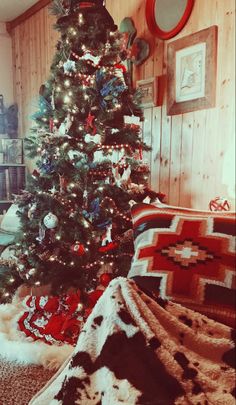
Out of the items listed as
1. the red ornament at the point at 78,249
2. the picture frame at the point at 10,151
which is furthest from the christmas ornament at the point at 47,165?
the picture frame at the point at 10,151

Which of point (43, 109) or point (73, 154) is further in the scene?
point (43, 109)

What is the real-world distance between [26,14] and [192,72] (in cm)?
229

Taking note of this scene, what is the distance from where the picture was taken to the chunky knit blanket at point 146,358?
84 centimetres

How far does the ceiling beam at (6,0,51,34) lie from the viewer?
334cm

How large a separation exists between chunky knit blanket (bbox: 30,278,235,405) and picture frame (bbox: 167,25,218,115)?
146 cm

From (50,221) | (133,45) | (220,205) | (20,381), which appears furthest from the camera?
(133,45)

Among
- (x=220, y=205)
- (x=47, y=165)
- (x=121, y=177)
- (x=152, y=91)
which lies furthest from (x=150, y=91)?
(x=220, y=205)

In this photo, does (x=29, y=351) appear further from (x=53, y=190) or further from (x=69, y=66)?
(x=69, y=66)

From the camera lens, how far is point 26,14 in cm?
360

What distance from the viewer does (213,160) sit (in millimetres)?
2090

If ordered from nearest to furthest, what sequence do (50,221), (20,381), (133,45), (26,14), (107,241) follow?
(20,381)
(50,221)
(107,241)
(133,45)
(26,14)

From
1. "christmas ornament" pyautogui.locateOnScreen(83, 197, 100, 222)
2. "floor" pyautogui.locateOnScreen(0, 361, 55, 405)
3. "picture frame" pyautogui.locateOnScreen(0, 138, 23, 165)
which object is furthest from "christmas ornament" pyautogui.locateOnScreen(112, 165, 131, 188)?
"picture frame" pyautogui.locateOnScreen(0, 138, 23, 165)

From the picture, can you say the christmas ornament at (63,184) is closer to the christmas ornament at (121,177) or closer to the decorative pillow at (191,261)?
the christmas ornament at (121,177)

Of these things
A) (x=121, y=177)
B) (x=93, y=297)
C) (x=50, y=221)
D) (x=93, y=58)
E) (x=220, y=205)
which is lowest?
(x=93, y=297)
